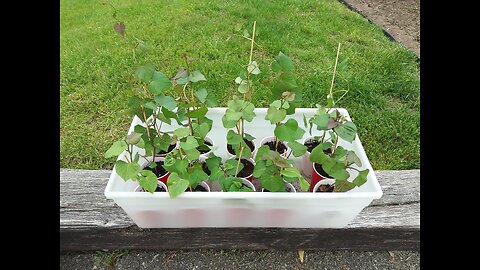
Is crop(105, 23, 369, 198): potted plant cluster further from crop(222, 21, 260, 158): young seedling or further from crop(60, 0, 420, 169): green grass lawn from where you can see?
crop(60, 0, 420, 169): green grass lawn

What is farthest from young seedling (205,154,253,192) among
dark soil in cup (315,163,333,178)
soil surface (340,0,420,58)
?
soil surface (340,0,420,58)

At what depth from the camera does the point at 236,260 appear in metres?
1.30

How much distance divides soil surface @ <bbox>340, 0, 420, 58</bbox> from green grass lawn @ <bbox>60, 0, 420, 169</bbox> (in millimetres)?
206

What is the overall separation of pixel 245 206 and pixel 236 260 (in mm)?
352

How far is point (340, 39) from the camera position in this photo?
257cm

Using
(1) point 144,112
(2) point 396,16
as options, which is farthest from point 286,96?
(2) point 396,16

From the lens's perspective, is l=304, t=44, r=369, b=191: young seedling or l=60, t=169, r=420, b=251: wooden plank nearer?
l=304, t=44, r=369, b=191: young seedling

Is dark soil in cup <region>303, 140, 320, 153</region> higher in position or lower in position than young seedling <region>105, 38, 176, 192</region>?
lower

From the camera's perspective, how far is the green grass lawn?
181cm

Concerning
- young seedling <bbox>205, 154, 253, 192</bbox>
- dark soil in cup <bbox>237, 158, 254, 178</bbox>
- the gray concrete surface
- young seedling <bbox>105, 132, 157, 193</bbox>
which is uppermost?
young seedling <bbox>105, 132, 157, 193</bbox>

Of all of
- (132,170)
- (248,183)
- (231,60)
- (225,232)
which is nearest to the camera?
(132,170)

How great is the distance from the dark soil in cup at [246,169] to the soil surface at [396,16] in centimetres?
191

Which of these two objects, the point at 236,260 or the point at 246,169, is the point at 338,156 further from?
the point at 236,260

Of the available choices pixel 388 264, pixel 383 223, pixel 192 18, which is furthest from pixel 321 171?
pixel 192 18
